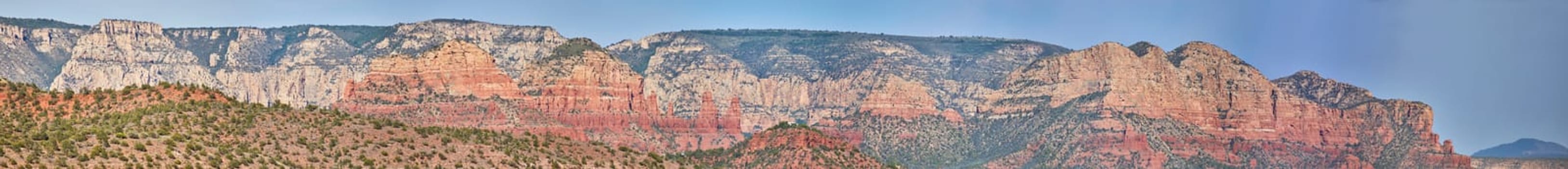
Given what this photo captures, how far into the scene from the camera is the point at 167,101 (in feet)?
369

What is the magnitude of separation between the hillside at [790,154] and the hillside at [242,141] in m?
44.6

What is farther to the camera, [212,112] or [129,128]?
[212,112]

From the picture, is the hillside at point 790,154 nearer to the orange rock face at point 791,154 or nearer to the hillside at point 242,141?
the orange rock face at point 791,154

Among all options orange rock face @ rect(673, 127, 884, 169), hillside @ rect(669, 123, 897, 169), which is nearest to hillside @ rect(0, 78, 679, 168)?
hillside @ rect(669, 123, 897, 169)

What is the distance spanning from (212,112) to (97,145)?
585 inches

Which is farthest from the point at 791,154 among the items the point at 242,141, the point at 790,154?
the point at 242,141

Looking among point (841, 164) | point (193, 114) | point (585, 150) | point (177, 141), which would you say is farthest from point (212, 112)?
point (841, 164)

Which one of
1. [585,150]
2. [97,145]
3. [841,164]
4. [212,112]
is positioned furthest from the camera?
[841,164]

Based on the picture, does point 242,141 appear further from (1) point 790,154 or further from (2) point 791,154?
(1) point 790,154

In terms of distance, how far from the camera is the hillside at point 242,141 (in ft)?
317

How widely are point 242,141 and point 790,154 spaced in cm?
7366

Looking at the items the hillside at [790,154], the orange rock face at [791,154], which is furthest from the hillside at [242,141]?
the orange rock face at [791,154]

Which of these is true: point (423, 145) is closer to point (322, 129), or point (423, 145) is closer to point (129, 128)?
point (322, 129)

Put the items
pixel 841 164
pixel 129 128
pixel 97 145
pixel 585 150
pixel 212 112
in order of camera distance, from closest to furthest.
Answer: pixel 97 145 → pixel 129 128 → pixel 212 112 → pixel 585 150 → pixel 841 164
